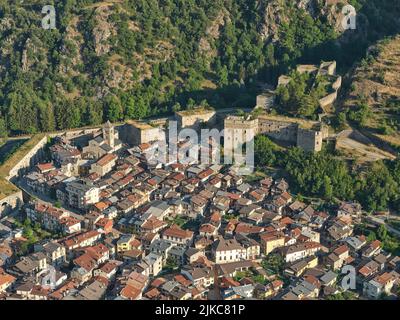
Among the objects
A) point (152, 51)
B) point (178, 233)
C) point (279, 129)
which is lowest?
point (178, 233)

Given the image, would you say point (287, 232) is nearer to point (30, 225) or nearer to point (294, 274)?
point (294, 274)

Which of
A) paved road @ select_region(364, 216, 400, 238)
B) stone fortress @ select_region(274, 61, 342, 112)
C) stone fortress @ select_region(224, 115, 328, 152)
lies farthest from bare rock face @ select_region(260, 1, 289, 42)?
paved road @ select_region(364, 216, 400, 238)

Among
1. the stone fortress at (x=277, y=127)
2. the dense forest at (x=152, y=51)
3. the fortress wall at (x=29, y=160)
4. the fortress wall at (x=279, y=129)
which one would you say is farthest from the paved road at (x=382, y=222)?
the fortress wall at (x=29, y=160)

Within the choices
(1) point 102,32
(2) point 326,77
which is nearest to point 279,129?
(2) point 326,77

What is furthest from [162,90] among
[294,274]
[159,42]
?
[294,274]

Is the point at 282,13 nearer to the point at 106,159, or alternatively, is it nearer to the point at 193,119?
the point at 193,119

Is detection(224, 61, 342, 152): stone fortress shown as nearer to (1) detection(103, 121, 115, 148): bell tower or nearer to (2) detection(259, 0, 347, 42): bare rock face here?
(1) detection(103, 121, 115, 148): bell tower
